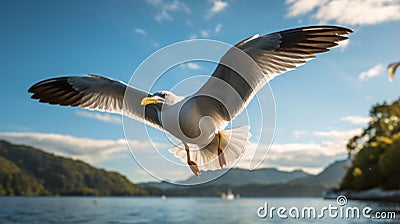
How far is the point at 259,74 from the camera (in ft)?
24.0

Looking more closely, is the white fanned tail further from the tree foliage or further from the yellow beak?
the tree foliage

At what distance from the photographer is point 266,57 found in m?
7.24

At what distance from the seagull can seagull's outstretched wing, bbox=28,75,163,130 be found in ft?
1.23

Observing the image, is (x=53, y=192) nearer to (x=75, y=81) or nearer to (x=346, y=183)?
(x=346, y=183)

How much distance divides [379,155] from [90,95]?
52.1 metres

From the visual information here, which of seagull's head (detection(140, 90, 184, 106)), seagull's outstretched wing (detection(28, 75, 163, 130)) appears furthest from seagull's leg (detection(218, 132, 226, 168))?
seagull's outstretched wing (detection(28, 75, 163, 130))

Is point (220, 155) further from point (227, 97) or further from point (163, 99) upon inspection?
point (163, 99)

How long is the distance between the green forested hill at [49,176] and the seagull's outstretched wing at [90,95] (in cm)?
14026

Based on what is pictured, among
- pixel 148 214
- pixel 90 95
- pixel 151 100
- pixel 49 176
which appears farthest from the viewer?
pixel 49 176

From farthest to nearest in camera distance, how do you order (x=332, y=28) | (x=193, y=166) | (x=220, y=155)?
(x=220, y=155), (x=193, y=166), (x=332, y=28)

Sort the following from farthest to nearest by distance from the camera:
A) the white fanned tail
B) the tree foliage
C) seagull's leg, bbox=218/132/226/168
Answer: the tree foliage
the white fanned tail
seagull's leg, bbox=218/132/226/168

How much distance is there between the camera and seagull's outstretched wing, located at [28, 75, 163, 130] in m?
8.58

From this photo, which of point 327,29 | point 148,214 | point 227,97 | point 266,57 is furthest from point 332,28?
point 148,214

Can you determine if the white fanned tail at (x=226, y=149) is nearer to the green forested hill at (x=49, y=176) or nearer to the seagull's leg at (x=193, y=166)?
the seagull's leg at (x=193, y=166)
